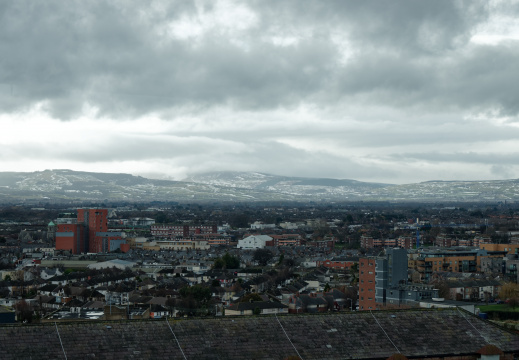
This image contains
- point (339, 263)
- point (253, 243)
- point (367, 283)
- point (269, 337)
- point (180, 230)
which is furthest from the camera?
point (180, 230)

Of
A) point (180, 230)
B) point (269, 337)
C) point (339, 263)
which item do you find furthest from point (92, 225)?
point (269, 337)

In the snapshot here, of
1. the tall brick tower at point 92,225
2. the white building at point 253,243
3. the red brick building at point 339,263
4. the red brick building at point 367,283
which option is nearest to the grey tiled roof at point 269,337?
the red brick building at point 367,283

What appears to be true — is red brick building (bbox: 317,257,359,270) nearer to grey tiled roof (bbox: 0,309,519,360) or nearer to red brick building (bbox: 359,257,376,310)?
red brick building (bbox: 359,257,376,310)

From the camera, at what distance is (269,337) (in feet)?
64.2

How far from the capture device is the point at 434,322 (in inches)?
845

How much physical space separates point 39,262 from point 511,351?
198ft

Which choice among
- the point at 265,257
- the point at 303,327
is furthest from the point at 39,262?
the point at 303,327

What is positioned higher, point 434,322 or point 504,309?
point 434,322

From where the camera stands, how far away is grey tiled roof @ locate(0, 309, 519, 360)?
704 inches

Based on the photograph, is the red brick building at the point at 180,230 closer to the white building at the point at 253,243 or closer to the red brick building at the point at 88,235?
the white building at the point at 253,243

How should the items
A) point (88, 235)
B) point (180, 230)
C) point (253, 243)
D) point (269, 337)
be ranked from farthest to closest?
1. point (180, 230)
2. point (253, 243)
3. point (88, 235)
4. point (269, 337)

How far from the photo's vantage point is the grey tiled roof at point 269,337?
17.9 meters

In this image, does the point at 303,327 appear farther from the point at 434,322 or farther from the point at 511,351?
the point at 511,351

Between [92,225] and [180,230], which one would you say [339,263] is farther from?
[180,230]
